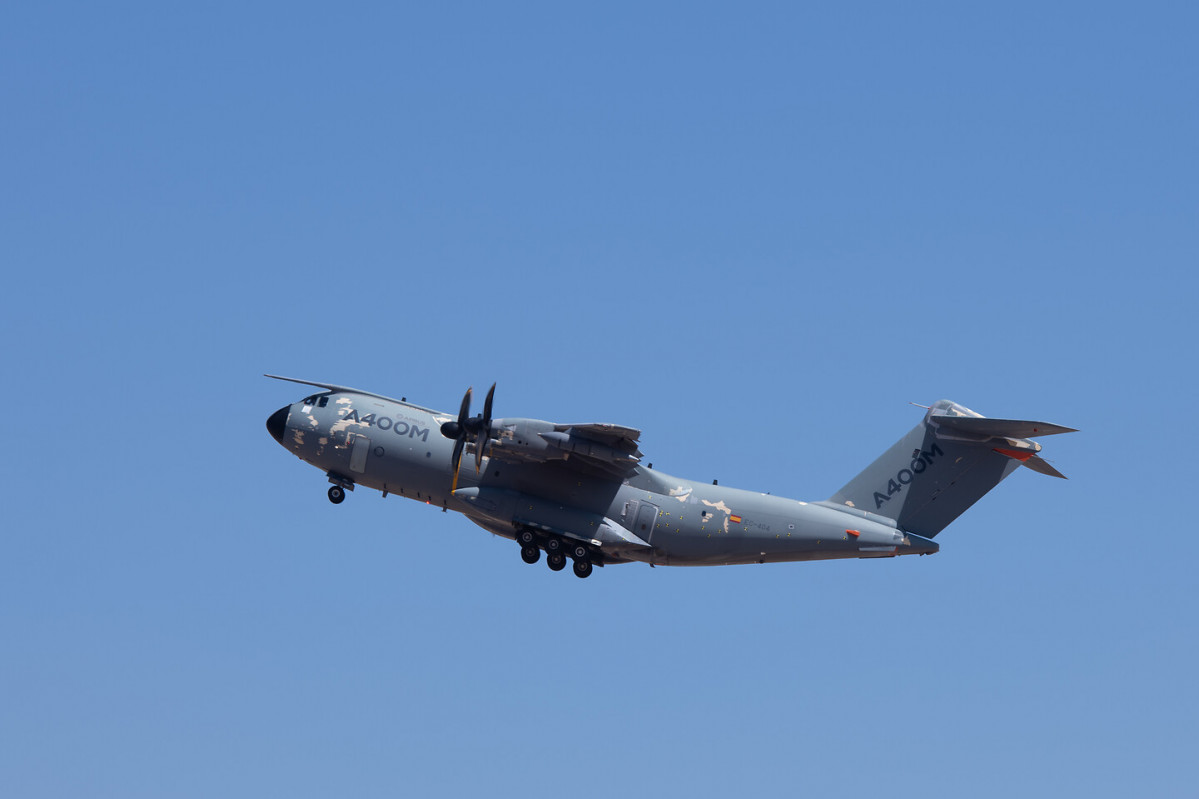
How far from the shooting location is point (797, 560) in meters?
39.9

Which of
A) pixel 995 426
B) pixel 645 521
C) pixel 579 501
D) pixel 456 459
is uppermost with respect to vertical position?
pixel 995 426

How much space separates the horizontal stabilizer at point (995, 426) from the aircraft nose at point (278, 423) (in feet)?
64.1

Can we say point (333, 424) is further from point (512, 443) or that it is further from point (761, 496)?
point (761, 496)

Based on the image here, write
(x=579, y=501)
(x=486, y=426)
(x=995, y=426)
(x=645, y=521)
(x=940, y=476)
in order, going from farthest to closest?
1. (x=940, y=476)
2. (x=995, y=426)
3. (x=579, y=501)
4. (x=645, y=521)
5. (x=486, y=426)

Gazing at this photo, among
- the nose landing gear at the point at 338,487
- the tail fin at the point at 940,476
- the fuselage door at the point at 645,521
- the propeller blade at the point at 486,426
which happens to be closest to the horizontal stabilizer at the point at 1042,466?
the tail fin at the point at 940,476

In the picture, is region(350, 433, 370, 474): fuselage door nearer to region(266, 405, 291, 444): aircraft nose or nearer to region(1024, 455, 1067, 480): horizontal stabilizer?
region(266, 405, 291, 444): aircraft nose

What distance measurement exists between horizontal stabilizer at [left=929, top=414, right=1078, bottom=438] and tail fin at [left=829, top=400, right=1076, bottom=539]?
38mm

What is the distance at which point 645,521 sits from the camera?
3925cm

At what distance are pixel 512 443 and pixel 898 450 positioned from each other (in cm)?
1252

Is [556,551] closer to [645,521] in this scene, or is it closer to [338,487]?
[645,521]

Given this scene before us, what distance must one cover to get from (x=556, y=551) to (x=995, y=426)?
13.4 metres

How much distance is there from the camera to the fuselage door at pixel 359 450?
39375mm

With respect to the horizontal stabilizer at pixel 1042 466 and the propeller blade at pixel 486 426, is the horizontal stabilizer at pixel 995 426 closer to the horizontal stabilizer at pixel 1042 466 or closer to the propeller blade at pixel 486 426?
the horizontal stabilizer at pixel 1042 466

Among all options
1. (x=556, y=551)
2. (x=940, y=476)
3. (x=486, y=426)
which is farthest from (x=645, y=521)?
(x=940, y=476)
